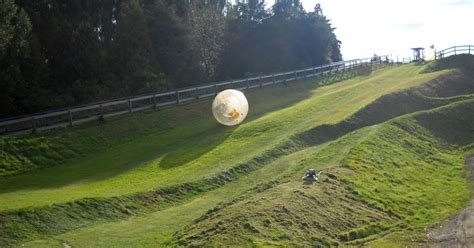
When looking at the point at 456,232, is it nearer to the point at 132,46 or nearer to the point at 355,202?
the point at 355,202

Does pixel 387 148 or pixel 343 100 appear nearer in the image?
pixel 387 148

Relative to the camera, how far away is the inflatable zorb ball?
28.9 metres

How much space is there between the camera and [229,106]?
29.0 m

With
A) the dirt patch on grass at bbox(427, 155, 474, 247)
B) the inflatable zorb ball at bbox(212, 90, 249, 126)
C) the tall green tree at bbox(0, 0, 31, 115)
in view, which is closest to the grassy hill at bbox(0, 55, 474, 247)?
the dirt patch on grass at bbox(427, 155, 474, 247)

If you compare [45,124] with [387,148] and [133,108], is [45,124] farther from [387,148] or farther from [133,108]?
[387,148]

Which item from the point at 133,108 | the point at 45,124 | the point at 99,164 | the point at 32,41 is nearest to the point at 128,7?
the point at 32,41

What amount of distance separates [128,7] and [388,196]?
97.8 ft

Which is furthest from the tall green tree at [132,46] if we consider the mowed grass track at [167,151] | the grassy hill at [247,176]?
the grassy hill at [247,176]

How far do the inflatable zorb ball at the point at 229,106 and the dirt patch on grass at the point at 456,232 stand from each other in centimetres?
1393

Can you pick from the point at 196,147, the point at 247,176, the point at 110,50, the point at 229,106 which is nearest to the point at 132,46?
the point at 110,50

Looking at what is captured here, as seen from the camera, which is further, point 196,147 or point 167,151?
point 196,147

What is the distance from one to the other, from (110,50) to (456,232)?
109 ft

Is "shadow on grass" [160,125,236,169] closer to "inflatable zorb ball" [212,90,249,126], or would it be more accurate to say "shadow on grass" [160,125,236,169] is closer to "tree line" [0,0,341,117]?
"inflatable zorb ball" [212,90,249,126]

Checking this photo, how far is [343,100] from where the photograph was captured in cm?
3847
